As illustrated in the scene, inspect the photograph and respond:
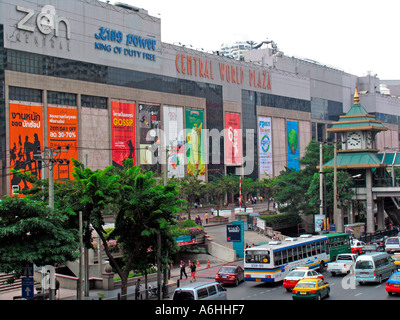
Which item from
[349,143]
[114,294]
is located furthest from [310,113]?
[114,294]

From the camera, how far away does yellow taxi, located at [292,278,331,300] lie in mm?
29252

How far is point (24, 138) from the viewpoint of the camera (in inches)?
2928

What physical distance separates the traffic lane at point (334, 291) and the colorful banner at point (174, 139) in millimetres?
59699

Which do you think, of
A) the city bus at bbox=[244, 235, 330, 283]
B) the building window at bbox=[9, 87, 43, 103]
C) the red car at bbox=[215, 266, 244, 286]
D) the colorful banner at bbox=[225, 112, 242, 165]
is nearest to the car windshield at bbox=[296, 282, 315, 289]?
the city bus at bbox=[244, 235, 330, 283]

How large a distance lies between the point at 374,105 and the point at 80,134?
110 meters

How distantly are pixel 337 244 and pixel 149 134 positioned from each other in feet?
178

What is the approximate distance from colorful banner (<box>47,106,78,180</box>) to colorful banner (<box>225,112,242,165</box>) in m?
A: 38.5

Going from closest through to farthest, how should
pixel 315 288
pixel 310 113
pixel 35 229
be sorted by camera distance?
pixel 35 229 → pixel 315 288 → pixel 310 113

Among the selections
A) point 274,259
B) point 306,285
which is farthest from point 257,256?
point 306,285

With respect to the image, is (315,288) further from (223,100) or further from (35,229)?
(223,100)

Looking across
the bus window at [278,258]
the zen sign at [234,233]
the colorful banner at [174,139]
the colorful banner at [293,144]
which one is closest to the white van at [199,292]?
the bus window at [278,258]

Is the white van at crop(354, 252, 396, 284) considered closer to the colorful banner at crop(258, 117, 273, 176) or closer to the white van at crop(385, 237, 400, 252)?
the white van at crop(385, 237, 400, 252)

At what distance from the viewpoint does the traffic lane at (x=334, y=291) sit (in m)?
31.3

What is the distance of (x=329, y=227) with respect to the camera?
58.1 meters
